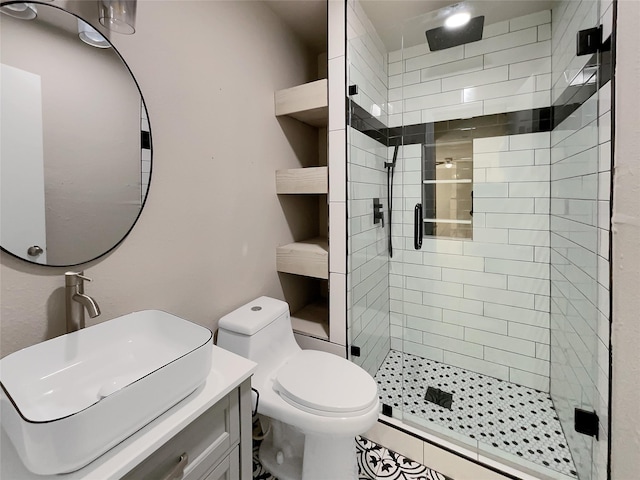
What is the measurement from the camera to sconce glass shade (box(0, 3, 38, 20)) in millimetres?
797

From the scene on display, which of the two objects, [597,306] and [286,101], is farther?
[286,101]

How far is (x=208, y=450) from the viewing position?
2.63ft

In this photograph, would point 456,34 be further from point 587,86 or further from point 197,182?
point 197,182

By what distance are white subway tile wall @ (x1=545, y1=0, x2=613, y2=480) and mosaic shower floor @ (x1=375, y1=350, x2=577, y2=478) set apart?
0.29 feet

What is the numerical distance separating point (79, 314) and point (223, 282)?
638mm

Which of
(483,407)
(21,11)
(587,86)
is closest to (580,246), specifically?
(587,86)

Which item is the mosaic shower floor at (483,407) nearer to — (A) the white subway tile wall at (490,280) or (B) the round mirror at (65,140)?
(A) the white subway tile wall at (490,280)

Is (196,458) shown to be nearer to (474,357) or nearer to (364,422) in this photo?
(364,422)

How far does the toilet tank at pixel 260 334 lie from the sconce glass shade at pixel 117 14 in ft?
3.90

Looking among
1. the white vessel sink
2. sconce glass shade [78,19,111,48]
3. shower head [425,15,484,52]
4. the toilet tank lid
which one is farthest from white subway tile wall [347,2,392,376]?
sconce glass shade [78,19,111,48]

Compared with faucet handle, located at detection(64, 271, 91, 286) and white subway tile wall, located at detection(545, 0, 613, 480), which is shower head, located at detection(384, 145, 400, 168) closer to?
white subway tile wall, located at detection(545, 0, 613, 480)

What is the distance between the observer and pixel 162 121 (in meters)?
1.17

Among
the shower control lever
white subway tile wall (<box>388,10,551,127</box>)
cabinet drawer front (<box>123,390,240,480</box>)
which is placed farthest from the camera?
the shower control lever

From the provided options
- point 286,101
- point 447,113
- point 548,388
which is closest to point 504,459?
point 548,388
